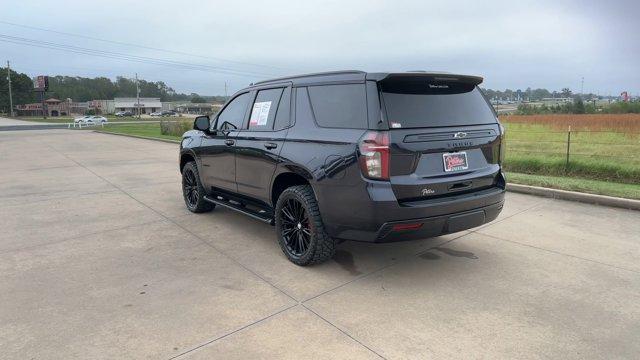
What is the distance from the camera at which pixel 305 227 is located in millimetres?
4336

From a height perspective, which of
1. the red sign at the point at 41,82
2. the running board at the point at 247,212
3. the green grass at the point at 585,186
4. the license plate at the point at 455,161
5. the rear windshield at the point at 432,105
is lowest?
the green grass at the point at 585,186

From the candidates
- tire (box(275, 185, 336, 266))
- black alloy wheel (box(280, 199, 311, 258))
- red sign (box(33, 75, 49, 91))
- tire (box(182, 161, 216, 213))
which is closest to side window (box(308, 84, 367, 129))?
tire (box(275, 185, 336, 266))

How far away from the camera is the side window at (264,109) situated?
490 cm

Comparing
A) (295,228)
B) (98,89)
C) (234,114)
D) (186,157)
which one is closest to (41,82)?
(98,89)

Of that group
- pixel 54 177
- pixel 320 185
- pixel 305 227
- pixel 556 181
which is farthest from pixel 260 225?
pixel 54 177

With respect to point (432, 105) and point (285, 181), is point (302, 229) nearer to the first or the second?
point (285, 181)

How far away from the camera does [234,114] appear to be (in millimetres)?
5684

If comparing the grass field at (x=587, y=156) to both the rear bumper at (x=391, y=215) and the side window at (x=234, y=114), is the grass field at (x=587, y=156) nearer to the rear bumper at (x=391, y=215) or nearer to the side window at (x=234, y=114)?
the rear bumper at (x=391, y=215)

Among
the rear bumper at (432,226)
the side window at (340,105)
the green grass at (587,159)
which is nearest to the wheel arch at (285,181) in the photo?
the side window at (340,105)

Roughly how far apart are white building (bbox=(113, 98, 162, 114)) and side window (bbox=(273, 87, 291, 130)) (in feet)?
434

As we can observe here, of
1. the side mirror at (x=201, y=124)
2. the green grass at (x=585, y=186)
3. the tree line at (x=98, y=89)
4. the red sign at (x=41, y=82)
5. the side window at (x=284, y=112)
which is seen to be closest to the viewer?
the side window at (x=284, y=112)

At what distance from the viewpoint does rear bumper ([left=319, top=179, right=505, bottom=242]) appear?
142 inches

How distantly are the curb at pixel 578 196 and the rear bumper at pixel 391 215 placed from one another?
367 cm

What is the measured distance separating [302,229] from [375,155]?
3.90 ft
